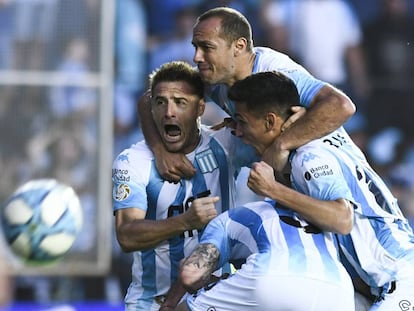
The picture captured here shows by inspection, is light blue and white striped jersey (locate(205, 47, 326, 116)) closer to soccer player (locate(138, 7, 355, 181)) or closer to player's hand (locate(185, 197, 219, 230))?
soccer player (locate(138, 7, 355, 181))

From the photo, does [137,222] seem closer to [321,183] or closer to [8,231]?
Answer: [8,231]

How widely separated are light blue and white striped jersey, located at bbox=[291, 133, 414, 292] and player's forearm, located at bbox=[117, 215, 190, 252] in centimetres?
89

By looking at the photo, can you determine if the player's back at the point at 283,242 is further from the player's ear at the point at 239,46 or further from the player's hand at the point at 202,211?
the player's ear at the point at 239,46

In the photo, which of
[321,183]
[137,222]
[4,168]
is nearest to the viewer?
[321,183]

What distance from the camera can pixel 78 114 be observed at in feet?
39.0

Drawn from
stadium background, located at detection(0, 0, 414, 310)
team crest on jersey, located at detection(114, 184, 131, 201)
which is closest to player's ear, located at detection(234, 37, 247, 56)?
team crest on jersey, located at detection(114, 184, 131, 201)

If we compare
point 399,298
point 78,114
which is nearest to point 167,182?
point 399,298

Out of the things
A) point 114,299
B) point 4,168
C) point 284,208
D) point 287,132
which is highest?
point 287,132

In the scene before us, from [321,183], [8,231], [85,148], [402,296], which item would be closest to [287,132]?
[321,183]

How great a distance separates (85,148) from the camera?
1192 cm

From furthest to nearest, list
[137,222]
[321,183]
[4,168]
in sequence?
[4,168] < [137,222] < [321,183]

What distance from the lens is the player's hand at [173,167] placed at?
6.76 meters

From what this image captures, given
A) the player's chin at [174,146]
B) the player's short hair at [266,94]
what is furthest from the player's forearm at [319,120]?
the player's chin at [174,146]

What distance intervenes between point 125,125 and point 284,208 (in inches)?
256
